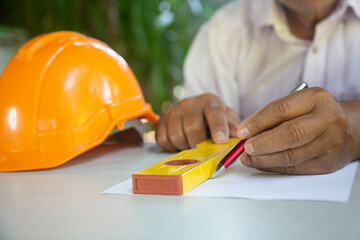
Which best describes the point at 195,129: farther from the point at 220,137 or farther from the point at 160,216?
the point at 160,216

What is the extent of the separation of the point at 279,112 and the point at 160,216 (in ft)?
0.84

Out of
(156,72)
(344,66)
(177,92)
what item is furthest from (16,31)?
(344,66)

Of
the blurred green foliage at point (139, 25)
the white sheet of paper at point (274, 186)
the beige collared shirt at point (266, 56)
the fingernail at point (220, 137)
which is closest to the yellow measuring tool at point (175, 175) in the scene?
the white sheet of paper at point (274, 186)

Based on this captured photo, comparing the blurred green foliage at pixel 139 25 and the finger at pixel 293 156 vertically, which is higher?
the blurred green foliage at pixel 139 25

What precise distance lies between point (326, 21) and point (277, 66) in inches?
8.0

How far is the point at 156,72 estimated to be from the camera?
289 centimetres

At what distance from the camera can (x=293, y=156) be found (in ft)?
2.15

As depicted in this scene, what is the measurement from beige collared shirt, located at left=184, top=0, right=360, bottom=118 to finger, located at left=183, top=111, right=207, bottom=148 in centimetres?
48

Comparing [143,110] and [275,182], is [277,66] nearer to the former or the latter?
[143,110]

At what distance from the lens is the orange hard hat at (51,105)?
85 cm

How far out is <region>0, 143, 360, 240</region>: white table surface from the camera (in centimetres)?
44

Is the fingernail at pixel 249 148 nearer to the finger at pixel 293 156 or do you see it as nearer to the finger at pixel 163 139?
the finger at pixel 293 156

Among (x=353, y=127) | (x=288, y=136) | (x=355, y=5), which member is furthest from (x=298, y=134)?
(x=355, y=5)

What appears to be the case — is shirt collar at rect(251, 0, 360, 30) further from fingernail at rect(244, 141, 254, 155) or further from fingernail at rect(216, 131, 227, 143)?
fingernail at rect(244, 141, 254, 155)
